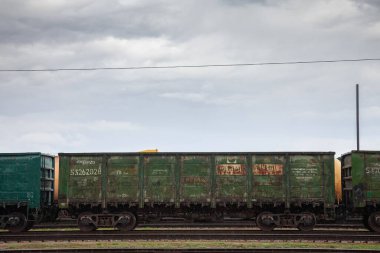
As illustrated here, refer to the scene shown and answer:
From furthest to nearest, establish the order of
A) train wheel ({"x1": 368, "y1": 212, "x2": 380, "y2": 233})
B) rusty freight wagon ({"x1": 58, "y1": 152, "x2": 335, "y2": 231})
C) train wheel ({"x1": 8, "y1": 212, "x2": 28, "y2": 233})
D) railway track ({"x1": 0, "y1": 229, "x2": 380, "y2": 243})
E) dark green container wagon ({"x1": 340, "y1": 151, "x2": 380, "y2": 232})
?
train wheel ({"x1": 8, "y1": 212, "x2": 28, "y2": 233}) → rusty freight wagon ({"x1": 58, "y1": 152, "x2": 335, "y2": 231}) → dark green container wagon ({"x1": 340, "y1": 151, "x2": 380, "y2": 232}) → train wheel ({"x1": 368, "y1": 212, "x2": 380, "y2": 233}) → railway track ({"x1": 0, "y1": 229, "x2": 380, "y2": 243})

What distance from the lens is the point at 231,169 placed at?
18375mm

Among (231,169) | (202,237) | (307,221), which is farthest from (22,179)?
(307,221)

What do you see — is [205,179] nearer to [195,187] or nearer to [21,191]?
[195,187]

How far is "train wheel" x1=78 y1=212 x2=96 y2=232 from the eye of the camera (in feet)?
60.0

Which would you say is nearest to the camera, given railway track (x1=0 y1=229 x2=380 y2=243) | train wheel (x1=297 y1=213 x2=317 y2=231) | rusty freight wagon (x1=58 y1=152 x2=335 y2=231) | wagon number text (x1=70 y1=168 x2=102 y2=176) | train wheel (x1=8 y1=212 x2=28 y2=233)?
railway track (x1=0 y1=229 x2=380 y2=243)

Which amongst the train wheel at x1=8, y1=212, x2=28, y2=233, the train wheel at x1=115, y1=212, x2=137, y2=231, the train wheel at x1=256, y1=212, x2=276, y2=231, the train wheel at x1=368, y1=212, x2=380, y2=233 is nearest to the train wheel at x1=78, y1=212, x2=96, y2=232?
the train wheel at x1=115, y1=212, x2=137, y2=231

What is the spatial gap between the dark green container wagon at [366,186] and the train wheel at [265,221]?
3.31 m

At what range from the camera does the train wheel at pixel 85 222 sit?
60.0 feet

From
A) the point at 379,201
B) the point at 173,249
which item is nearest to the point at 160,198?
the point at 173,249

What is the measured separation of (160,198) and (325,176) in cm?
673

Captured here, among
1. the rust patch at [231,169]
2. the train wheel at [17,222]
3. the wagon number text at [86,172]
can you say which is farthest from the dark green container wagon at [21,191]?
the rust patch at [231,169]

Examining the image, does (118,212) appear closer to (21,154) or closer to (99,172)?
(99,172)

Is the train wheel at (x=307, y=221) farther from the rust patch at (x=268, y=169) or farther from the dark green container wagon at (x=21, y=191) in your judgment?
the dark green container wagon at (x=21, y=191)

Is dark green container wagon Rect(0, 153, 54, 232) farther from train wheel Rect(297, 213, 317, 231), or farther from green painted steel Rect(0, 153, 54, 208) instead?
train wheel Rect(297, 213, 317, 231)
